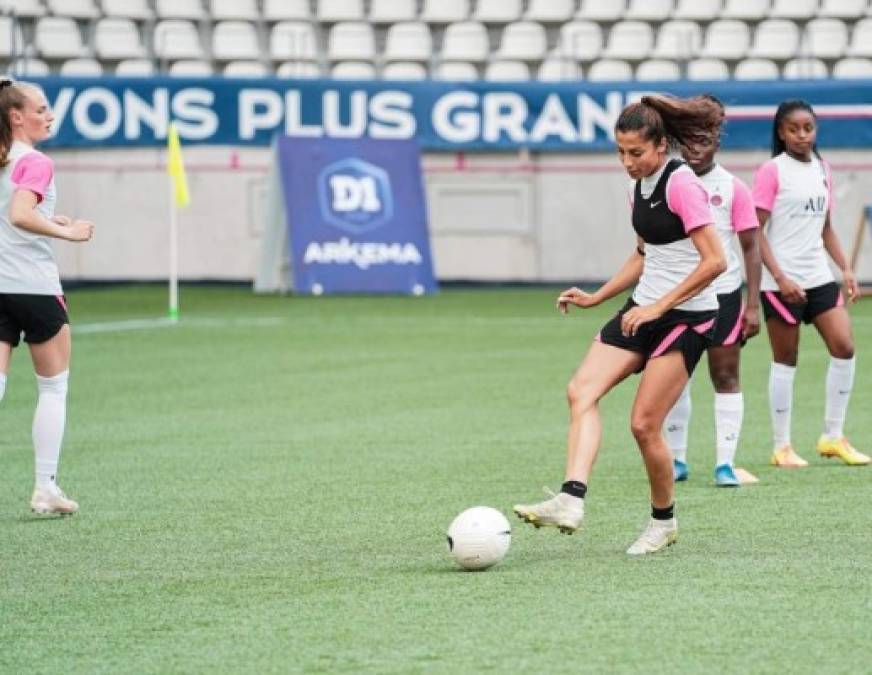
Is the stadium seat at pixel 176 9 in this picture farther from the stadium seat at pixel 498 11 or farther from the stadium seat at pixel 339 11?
the stadium seat at pixel 498 11

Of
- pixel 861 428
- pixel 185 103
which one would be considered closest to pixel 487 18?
pixel 185 103

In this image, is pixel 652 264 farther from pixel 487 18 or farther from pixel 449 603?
pixel 487 18

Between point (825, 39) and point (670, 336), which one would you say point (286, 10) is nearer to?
point (825, 39)

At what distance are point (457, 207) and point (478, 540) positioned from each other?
2086 cm

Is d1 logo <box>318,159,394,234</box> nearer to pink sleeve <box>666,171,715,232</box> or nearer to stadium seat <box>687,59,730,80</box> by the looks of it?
stadium seat <box>687,59,730,80</box>

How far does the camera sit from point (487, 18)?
29.8 meters

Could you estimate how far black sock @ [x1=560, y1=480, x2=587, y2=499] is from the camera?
24.8 feet

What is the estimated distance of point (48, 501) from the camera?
362 inches

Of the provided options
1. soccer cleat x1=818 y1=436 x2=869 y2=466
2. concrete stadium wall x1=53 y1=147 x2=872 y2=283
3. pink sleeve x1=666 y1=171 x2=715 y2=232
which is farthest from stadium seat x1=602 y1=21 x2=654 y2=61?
pink sleeve x1=666 y1=171 x2=715 y2=232

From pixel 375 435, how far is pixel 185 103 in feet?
50.7

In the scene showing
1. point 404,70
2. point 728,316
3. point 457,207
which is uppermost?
point 728,316

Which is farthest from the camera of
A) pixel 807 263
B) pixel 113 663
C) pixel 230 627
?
pixel 807 263

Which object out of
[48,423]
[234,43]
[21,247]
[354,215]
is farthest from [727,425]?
[234,43]

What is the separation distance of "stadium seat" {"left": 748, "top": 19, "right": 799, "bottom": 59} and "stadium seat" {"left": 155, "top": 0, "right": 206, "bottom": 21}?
848 centimetres
